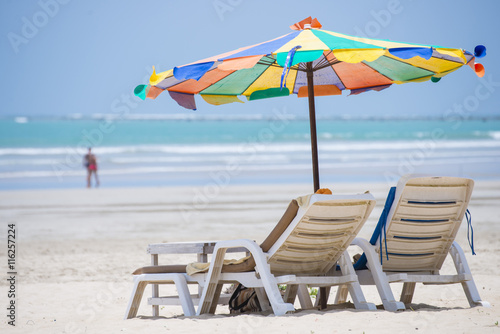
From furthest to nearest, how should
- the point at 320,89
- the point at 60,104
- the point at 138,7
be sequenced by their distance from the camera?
1. the point at 60,104
2. the point at 138,7
3. the point at 320,89

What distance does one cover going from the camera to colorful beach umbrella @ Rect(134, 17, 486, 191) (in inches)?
184

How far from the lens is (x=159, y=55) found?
7312cm

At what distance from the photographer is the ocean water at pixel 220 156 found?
23.0 meters

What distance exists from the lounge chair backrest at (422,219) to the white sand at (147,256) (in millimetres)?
418

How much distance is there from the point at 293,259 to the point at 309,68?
1824mm

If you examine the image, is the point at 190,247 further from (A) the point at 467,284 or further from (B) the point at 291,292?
(A) the point at 467,284

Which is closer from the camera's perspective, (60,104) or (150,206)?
(150,206)

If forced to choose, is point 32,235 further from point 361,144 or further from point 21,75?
point 21,75

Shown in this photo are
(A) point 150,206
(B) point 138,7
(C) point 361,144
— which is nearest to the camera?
(A) point 150,206

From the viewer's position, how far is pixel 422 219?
489cm

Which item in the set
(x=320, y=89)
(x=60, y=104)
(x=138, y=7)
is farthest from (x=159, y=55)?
(x=320, y=89)

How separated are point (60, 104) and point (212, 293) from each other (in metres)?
75.5

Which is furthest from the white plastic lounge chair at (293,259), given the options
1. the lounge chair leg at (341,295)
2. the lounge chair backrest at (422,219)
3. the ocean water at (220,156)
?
the ocean water at (220,156)

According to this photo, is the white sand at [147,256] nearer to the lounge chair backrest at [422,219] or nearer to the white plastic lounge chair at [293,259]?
the white plastic lounge chair at [293,259]
